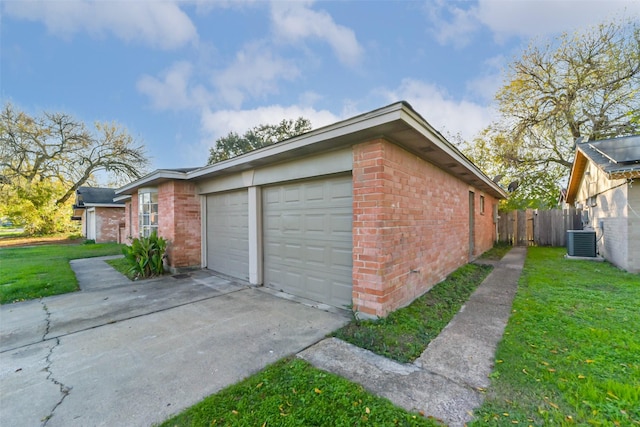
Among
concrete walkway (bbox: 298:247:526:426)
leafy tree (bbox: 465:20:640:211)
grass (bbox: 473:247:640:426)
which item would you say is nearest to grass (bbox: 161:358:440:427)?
concrete walkway (bbox: 298:247:526:426)

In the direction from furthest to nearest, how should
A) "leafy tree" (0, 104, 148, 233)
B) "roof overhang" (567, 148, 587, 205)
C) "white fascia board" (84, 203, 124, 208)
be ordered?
"leafy tree" (0, 104, 148, 233) → "white fascia board" (84, 203, 124, 208) → "roof overhang" (567, 148, 587, 205)

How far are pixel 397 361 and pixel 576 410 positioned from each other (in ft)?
4.19

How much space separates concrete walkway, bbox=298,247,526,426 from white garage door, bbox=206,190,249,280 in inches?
143

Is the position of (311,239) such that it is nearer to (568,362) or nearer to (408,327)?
Result: (408,327)

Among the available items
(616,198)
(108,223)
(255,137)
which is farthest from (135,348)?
(255,137)

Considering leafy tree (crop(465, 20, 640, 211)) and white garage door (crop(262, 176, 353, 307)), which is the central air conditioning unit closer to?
leafy tree (crop(465, 20, 640, 211))

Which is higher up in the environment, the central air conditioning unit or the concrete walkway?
the central air conditioning unit

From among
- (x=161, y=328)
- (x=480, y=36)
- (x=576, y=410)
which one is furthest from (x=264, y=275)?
(x=480, y=36)

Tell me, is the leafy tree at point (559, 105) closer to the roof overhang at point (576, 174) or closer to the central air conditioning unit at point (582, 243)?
the roof overhang at point (576, 174)

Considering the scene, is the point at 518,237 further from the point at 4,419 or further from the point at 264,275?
the point at 4,419

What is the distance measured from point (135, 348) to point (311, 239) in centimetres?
272

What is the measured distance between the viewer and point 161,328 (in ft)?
11.3

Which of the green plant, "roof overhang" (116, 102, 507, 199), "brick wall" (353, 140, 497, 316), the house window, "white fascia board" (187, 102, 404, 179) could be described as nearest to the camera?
"white fascia board" (187, 102, 404, 179)

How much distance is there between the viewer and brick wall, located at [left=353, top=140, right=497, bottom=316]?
3422 mm
